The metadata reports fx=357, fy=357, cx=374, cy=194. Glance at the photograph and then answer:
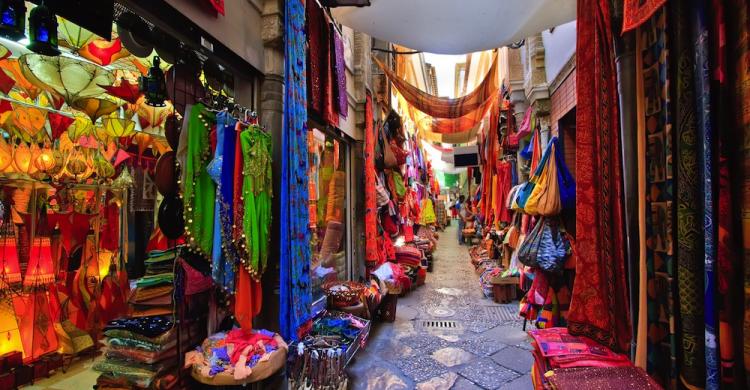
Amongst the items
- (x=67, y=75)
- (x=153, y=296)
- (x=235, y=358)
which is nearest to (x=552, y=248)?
(x=235, y=358)

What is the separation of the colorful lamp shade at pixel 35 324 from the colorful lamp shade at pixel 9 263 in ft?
0.70

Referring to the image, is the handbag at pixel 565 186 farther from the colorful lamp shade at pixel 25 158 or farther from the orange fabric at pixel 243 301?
the colorful lamp shade at pixel 25 158

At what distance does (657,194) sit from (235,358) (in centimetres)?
281

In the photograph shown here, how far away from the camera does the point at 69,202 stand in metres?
4.25

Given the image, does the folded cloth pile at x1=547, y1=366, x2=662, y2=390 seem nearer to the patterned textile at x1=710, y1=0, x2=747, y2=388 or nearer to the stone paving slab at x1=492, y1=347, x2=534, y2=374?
the patterned textile at x1=710, y1=0, x2=747, y2=388

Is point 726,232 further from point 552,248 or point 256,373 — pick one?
point 256,373

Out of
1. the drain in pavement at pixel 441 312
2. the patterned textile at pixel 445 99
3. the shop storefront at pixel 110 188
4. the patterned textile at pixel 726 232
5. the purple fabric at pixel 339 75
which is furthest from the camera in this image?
the patterned textile at pixel 445 99

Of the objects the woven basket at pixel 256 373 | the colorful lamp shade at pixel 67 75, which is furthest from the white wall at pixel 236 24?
the woven basket at pixel 256 373

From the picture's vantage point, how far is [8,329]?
3.47 metres

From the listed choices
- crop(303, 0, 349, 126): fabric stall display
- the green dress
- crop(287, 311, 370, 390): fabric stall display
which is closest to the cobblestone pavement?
crop(287, 311, 370, 390): fabric stall display

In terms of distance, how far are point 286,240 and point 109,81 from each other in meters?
2.29

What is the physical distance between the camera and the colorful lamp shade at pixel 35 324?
3.57 metres

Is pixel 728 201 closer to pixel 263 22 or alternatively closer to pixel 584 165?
pixel 584 165

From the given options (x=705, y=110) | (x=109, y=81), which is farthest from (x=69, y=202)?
(x=705, y=110)
